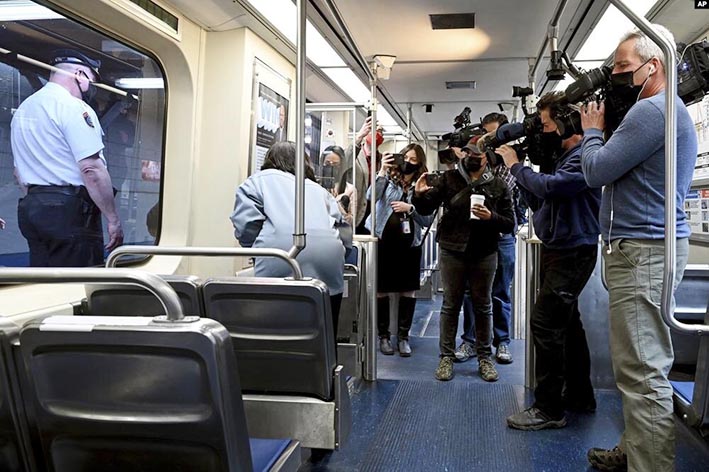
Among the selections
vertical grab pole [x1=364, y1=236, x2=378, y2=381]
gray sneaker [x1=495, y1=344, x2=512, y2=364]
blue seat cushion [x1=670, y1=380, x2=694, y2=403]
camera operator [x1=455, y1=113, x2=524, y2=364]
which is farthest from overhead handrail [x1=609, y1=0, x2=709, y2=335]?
gray sneaker [x1=495, y1=344, x2=512, y2=364]

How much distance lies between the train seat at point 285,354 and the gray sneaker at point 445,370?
1.72m

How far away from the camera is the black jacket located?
3473 mm

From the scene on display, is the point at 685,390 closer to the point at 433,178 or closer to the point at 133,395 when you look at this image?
the point at 133,395

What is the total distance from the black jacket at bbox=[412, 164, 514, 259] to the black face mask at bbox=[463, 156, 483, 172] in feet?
0.22

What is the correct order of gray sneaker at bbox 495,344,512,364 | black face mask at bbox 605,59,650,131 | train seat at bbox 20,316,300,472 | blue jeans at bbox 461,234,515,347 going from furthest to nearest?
blue jeans at bbox 461,234,515,347 < gray sneaker at bbox 495,344,512,364 < black face mask at bbox 605,59,650,131 < train seat at bbox 20,316,300,472

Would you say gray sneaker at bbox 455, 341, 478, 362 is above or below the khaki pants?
below

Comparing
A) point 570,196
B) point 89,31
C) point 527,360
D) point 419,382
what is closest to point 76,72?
point 89,31

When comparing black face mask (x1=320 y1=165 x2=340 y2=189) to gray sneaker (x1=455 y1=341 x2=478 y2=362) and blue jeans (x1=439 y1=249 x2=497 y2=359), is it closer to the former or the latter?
blue jeans (x1=439 y1=249 x2=497 y2=359)

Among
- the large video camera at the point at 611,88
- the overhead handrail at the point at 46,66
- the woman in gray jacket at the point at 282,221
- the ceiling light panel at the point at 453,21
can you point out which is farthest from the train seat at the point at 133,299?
the ceiling light panel at the point at 453,21

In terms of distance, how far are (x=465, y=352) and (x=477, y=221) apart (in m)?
1.11

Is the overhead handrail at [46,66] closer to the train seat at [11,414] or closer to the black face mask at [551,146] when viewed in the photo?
the train seat at [11,414]

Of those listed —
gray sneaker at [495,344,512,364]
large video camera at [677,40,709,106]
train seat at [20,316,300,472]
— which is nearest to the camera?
train seat at [20,316,300,472]

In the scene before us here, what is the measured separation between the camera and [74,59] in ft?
7.77

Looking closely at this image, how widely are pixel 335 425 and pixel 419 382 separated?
1794 millimetres
